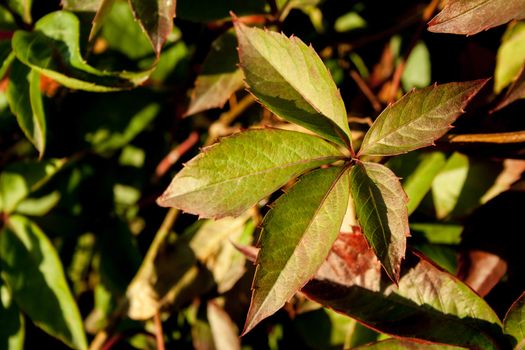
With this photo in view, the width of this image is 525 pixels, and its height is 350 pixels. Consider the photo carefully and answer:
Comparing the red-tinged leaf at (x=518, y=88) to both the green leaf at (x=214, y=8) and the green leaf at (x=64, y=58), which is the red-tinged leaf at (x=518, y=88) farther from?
the green leaf at (x=64, y=58)

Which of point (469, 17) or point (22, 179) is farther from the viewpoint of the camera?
point (22, 179)

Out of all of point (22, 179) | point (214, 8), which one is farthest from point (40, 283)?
point (214, 8)

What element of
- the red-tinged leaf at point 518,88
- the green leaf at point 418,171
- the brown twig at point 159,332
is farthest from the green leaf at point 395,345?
the brown twig at point 159,332

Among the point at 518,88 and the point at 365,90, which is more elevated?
the point at 518,88

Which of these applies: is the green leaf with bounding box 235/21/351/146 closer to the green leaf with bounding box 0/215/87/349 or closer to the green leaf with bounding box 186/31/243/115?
the green leaf with bounding box 186/31/243/115

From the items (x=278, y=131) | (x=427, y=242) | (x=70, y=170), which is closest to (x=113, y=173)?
(x=70, y=170)

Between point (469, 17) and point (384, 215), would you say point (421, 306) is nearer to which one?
point (384, 215)
